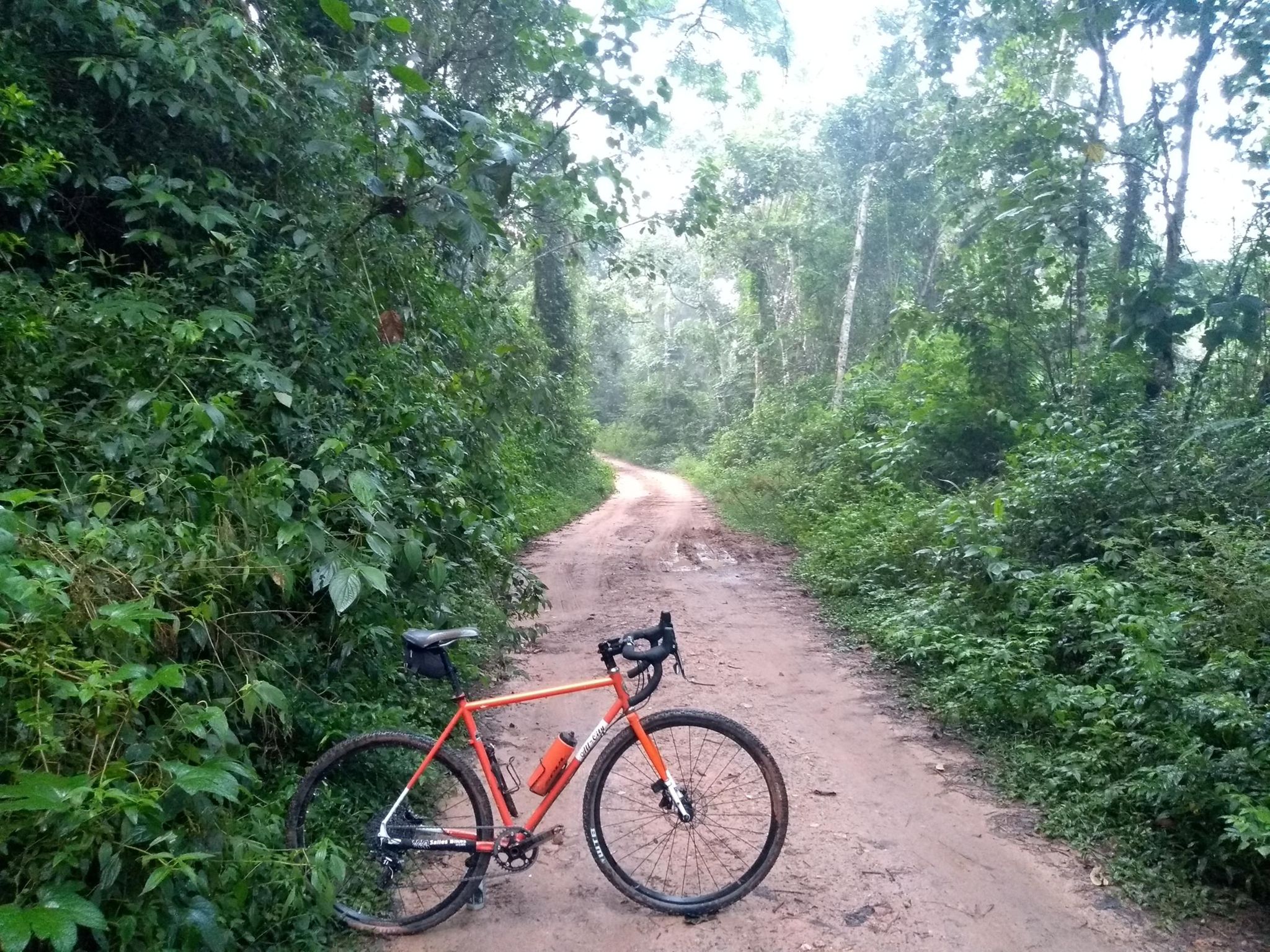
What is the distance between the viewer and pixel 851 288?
831 inches

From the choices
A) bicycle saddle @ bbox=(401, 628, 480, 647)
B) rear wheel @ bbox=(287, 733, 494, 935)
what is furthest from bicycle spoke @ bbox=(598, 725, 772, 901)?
bicycle saddle @ bbox=(401, 628, 480, 647)

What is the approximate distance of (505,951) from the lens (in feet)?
10.3

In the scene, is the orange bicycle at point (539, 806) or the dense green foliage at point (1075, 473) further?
the dense green foliage at point (1075, 473)

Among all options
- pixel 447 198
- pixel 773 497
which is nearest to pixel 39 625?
pixel 447 198

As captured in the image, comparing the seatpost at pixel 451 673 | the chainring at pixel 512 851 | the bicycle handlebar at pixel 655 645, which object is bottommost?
the chainring at pixel 512 851

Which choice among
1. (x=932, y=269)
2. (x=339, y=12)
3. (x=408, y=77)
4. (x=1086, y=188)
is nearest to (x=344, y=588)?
(x=408, y=77)

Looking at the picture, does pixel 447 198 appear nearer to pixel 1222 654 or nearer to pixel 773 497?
pixel 1222 654

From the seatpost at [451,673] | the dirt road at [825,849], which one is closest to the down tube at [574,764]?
the dirt road at [825,849]

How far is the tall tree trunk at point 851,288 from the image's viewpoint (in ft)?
67.5

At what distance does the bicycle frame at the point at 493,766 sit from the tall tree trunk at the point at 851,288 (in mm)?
17318

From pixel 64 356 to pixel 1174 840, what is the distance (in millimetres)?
5692

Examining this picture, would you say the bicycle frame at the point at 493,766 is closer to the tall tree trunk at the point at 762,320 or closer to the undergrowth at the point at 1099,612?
the undergrowth at the point at 1099,612

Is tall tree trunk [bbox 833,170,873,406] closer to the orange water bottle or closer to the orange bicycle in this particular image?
the orange bicycle

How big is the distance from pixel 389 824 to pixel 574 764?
74 centimetres
